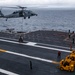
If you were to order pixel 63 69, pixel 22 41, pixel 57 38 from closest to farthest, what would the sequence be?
pixel 63 69 → pixel 22 41 → pixel 57 38

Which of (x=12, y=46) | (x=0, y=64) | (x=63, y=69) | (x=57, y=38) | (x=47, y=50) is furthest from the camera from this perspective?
(x=57, y=38)

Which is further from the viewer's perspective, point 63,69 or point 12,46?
point 12,46

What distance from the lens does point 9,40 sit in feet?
148

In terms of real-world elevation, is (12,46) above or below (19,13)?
below

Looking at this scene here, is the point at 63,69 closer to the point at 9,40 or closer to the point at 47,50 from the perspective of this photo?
the point at 47,50

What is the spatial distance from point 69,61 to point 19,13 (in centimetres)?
3141

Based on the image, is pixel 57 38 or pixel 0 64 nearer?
pixel 0 64

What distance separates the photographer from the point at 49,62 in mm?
29781

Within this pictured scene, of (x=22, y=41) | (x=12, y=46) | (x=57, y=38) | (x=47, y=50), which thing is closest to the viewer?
(x=47, y=50)

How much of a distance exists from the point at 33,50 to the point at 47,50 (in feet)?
8.93

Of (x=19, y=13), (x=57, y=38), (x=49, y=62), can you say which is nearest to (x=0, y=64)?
(x=49, y=62)

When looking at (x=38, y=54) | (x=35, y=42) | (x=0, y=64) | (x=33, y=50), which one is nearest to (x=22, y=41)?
(x=35, y=42)

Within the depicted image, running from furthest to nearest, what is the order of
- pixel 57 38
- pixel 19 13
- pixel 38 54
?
1. pixel 19 13
2. pixel 57 38
3. pixel 38 54

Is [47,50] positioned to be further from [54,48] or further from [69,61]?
[69,61]
